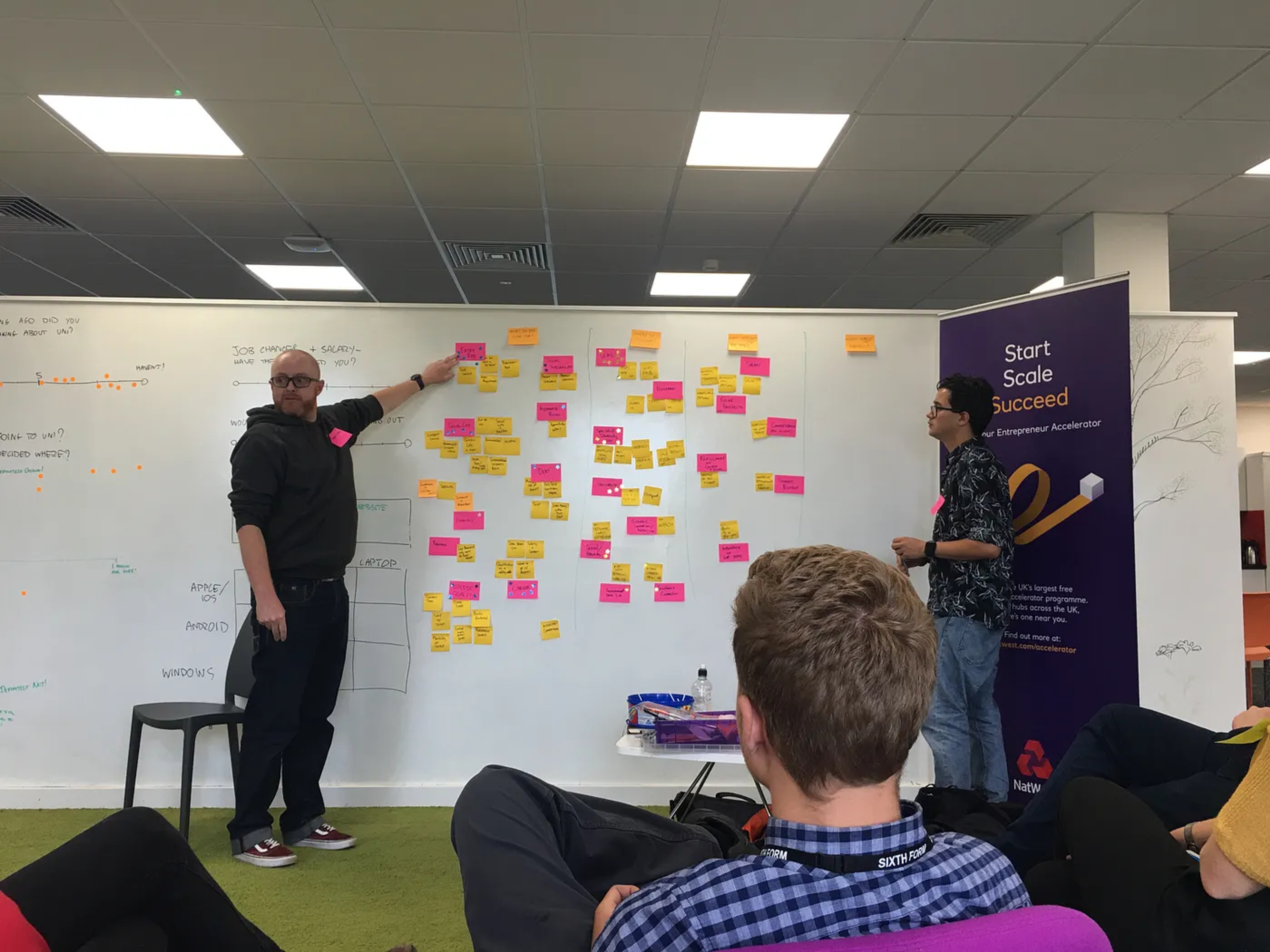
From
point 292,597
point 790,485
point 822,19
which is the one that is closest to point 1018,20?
point 822,19

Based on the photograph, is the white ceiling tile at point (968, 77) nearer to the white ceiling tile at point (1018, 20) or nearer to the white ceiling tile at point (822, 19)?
the white ceiling tile at point (1018, 20)

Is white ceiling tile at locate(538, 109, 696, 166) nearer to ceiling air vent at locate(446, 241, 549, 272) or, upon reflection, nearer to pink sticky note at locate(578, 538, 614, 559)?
ceiling air vent at locate(446, 241, 549, 272)

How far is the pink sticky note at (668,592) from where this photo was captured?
3633 mm

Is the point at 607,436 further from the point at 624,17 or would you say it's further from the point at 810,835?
the point at 810,835

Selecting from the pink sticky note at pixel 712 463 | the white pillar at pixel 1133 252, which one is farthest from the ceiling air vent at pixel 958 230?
the pink sticky note at pixel 712 463

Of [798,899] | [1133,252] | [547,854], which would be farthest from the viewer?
[1133,252]

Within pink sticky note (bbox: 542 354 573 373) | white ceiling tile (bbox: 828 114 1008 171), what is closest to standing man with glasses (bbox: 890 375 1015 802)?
white ceiling tile (bbox: 828 114 1008 171)

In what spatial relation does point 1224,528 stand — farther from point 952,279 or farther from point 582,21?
point 582,21

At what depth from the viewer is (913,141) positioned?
3.88 metres

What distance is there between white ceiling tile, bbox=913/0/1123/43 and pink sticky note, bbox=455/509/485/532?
2.48m

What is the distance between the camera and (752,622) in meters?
0.92

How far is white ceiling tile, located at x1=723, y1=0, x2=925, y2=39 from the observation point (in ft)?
9.53

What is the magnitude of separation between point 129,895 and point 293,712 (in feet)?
5.74

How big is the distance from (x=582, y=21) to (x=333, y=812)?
313cm
